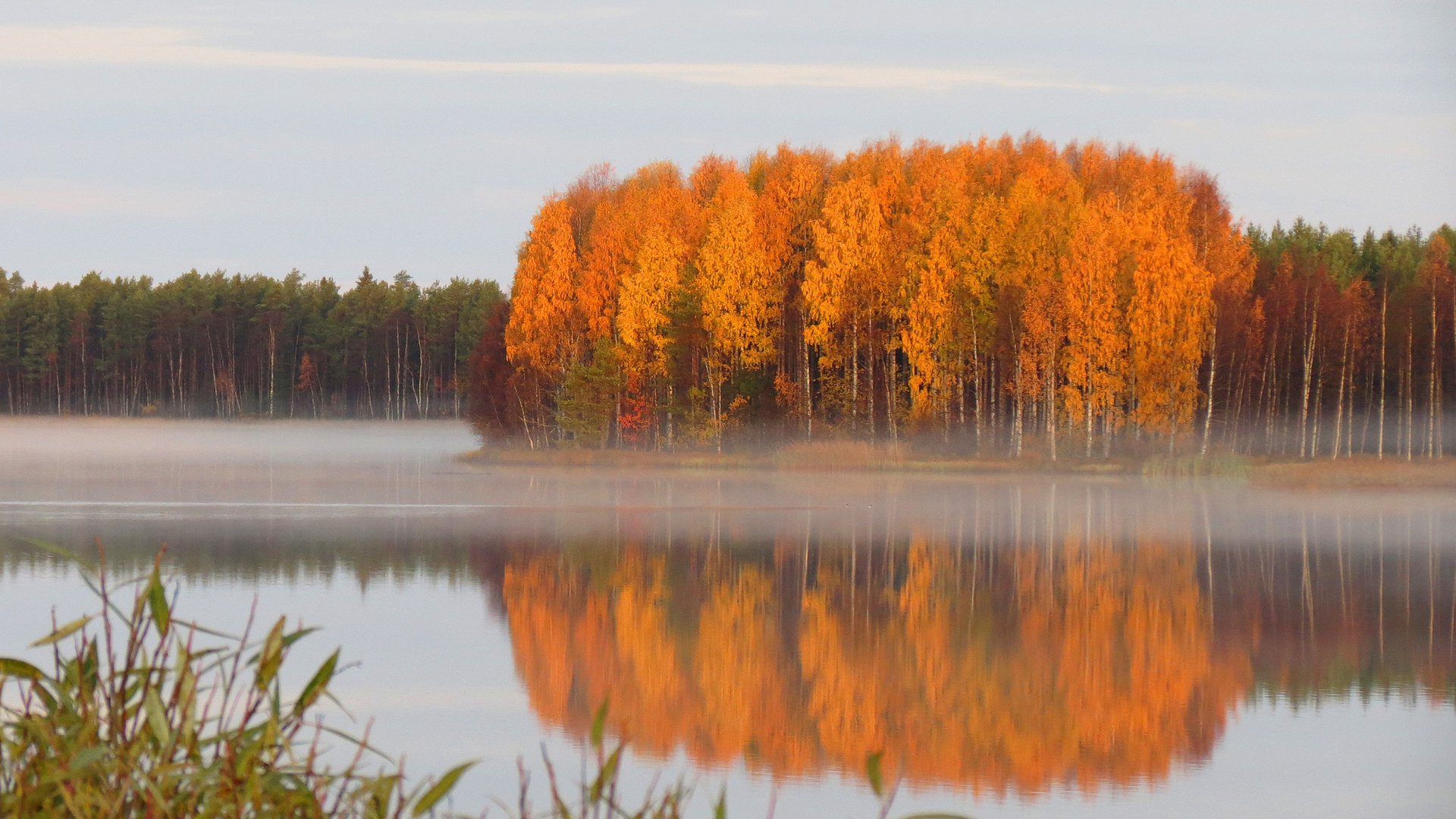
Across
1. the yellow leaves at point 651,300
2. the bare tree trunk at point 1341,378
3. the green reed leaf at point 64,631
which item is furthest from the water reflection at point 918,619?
the bare tree trunk at point 1341,378

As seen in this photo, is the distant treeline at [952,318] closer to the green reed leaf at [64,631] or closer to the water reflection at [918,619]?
the water reflection at [918,619]

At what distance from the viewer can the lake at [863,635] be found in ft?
33.7

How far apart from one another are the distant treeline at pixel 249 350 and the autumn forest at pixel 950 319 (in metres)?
51.6

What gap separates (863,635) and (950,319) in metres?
35.0

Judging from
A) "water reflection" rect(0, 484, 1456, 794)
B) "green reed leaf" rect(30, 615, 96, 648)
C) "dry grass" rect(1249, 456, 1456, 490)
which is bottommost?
"dry grass" rect(1249, 456, 1456, 490)

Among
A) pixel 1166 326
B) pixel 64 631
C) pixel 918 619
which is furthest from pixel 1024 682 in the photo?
pixel 1166 326

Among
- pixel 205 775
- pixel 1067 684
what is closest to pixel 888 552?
pixel 1067 684

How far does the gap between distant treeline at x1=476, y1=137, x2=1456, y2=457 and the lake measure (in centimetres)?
1500

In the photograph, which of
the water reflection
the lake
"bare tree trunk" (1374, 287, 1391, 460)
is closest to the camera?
the lake

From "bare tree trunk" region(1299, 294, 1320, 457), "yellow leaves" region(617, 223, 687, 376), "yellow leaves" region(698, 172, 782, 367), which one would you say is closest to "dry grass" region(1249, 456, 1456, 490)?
"bare tree trunk" region(1299, 294, 1320, 457)

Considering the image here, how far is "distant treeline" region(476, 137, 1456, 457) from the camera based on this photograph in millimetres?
48625

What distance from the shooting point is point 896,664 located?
13664mm

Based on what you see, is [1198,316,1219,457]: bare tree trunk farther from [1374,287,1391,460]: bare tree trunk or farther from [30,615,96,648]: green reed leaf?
[30,615,96,648]: green reed leaf

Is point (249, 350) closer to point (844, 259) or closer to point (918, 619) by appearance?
point (844, 259)
